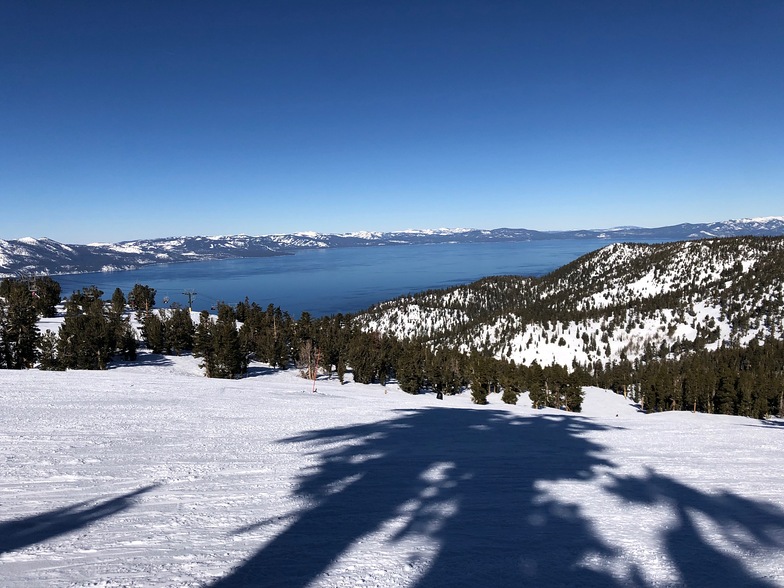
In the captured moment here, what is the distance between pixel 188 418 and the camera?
546 inches

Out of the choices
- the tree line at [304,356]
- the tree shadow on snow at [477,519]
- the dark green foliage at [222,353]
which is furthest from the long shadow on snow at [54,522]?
the dark green foliage at [222,353]

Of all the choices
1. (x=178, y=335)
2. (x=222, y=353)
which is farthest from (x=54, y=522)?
(x=178, y=335)

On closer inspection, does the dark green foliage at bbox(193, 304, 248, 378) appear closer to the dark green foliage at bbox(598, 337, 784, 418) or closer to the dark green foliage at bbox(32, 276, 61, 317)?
the dark green foliage at bbox(32, 276, 61, 317)

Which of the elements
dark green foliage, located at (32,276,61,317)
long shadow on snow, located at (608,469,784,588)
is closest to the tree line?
dark green foliage, located at (32,276,61,317)

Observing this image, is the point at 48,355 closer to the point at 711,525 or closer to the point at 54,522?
the point at 54,522

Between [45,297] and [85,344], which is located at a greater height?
[45,297]

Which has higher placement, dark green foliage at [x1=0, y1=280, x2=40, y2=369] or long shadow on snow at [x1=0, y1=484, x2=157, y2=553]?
long shadow on snow at [x1=0, y1=484, x2=157, y2=553]

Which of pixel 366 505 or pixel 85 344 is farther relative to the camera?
pixel 85 344

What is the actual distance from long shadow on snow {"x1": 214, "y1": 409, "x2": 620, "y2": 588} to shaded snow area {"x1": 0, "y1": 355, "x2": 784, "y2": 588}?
1.4 inches

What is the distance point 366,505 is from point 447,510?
1.32 metres

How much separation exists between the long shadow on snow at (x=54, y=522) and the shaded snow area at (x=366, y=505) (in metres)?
0.03

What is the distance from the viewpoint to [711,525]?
6.38m

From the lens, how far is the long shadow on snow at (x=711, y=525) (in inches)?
189

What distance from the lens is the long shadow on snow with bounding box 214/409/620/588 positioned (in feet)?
15.3
